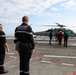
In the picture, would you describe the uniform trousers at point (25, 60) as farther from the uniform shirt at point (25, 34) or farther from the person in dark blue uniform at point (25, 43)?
the uniform shirt at point (25, 34)

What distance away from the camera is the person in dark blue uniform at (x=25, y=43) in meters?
8.42

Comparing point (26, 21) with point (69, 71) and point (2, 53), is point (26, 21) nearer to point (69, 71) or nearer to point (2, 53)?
point (2, 53)

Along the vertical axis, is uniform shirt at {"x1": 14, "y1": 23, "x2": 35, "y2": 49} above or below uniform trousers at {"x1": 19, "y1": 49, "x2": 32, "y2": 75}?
above

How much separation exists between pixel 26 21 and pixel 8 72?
295cm

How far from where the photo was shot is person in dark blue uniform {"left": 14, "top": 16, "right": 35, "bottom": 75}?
332 inches

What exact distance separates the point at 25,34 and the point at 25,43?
0.30m

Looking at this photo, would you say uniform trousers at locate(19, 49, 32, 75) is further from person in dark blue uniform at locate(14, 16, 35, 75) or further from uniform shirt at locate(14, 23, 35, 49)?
uniform shirt at locate(14, 23, 35, 49)

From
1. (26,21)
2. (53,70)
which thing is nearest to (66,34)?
(53,70)

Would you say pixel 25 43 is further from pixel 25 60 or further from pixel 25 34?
pixel 25 60

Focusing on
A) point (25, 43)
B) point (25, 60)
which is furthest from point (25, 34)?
point (25, 60)

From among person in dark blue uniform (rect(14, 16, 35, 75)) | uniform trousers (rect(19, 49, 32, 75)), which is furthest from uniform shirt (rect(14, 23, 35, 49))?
uniform trousers (rect(19, 49, 32, 75))

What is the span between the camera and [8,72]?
34.7 ft

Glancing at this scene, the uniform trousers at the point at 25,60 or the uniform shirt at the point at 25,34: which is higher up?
the uniform shirt at the point at 25,34

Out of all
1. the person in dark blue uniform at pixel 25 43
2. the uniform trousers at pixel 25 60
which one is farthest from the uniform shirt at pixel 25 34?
the uniform trousers at pixel 25 60
